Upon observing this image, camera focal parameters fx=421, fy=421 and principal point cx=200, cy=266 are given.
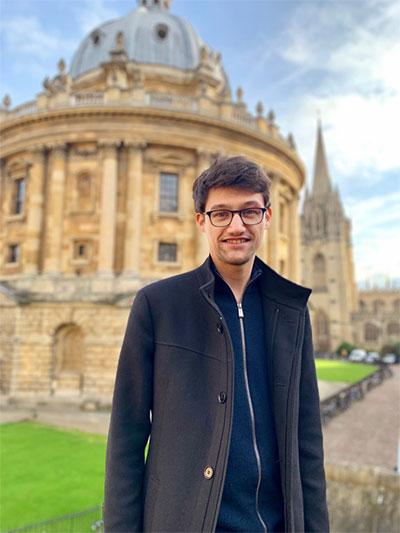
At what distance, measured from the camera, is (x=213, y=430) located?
232 centimetres

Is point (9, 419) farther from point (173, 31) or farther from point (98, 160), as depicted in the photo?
point (173, 31)

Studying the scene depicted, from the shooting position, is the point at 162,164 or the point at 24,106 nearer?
the point at 162,164

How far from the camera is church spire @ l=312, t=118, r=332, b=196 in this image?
316 ft

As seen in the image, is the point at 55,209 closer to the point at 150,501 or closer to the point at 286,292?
the point at 286,292

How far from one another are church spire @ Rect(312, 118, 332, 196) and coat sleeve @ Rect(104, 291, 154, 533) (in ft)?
323

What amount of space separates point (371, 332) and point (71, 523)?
84190 mm

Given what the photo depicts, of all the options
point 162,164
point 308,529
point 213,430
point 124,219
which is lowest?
point 308,529

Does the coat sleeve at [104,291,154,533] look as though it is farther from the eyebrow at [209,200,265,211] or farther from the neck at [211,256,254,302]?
the eyebrow at [209,200,265,211]

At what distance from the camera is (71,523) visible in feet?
24.6

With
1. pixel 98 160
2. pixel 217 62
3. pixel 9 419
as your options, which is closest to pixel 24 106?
pixel 98 160

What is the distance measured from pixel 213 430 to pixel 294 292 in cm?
99

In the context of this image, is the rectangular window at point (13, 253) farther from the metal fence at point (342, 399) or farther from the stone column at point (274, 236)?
the metal fence at point (342, 399)

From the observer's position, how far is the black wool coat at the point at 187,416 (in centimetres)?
230

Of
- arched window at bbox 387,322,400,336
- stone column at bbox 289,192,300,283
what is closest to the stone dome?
stone column at bbox 289,192,300,283
